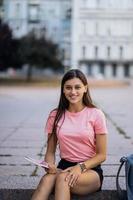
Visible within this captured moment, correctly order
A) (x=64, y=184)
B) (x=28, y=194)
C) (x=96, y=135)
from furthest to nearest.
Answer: (x=28, y=194) → (x=96, y=135) → (x=64, y=184)

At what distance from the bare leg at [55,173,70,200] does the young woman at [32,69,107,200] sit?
0.13m

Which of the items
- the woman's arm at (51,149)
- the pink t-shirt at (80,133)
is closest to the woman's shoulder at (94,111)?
the pink t-shirt at (80,133)

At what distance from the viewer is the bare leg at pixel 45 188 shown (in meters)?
5.06

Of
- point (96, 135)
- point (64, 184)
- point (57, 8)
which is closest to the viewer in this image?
point (64, 184)

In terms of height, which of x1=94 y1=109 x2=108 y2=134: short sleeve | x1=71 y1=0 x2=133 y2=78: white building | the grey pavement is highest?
x1=94 y1=109 x2=108 y2=134: short sleeve

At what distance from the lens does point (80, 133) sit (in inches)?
214

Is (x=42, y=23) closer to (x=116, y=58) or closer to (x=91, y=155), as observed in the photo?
(x=116, y=58)

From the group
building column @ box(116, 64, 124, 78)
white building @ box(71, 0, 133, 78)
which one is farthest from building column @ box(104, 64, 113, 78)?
building column @ box(116, 64, 124, 78)

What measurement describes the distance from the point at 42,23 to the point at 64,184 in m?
88.4

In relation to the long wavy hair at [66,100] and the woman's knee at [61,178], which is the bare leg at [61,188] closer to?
the woman's knee at [61,178]

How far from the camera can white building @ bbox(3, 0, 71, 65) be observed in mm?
92062

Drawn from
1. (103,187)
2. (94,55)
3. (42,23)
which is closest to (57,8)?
(42,23)

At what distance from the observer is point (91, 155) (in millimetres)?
5523

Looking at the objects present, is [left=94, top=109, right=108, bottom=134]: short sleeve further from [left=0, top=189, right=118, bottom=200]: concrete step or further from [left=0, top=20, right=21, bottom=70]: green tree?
[left=0, top=20, right=21, bottom=70]: green tree
